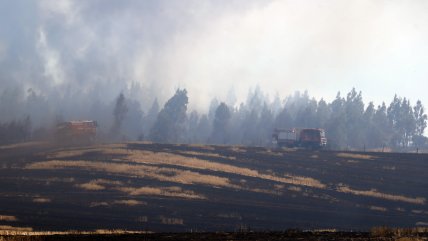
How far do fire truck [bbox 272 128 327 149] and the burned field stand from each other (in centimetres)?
1140

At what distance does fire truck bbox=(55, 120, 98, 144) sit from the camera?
84.2m

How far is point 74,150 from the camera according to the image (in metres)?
68.8

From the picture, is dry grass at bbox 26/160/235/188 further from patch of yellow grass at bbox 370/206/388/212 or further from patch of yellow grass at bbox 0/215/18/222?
patch of yellow grass at bbox 0/215/18/222

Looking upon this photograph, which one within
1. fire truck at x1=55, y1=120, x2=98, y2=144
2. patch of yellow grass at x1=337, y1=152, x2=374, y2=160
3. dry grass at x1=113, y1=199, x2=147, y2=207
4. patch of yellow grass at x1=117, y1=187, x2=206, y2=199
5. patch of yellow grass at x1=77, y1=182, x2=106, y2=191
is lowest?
dry grass at x1=113, y1=199, x2=147, y2=207

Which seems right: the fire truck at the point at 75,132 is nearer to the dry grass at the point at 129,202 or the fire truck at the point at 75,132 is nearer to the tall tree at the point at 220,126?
the dry grass at the point at 129,202

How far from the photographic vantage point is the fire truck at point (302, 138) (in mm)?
78625

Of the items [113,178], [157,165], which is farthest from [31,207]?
[157,165]

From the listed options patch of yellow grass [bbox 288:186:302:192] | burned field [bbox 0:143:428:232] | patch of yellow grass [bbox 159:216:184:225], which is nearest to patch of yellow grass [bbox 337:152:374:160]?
burned field [bbox 0:143:428:232]

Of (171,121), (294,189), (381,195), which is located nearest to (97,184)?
(294,189)

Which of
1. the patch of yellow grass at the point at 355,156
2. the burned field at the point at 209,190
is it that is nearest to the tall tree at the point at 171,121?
the burned field at the point at 209,190

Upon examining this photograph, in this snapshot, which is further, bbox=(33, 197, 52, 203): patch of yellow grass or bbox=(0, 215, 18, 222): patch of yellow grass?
bbox=(33, 197, 52, 203): patch of yellow grass

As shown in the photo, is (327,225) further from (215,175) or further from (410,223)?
(215,175)

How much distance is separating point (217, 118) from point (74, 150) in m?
92.8

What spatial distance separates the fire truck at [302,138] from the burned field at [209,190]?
37.4 ft
